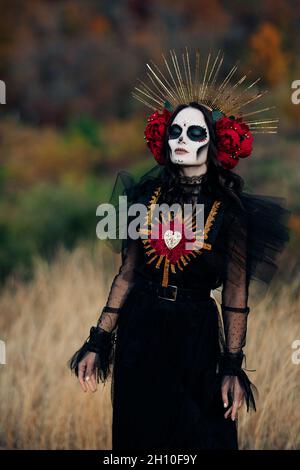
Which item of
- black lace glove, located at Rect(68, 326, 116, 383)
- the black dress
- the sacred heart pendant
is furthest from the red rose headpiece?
black lace glove, located at Rect(68, 326, 116, 383)

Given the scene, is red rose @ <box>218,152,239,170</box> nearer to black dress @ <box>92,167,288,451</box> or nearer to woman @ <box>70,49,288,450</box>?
woman @ <box>70,49,288,450</box>

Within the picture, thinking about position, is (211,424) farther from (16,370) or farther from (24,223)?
(24,223)

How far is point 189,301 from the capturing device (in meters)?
3.00

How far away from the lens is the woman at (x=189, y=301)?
117 inches

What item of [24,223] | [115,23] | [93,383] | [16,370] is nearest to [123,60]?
[115,23]

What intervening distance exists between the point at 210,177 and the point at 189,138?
19 cm

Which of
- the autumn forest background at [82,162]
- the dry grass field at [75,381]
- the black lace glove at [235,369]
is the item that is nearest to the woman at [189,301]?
the black lace glove at [235,369]

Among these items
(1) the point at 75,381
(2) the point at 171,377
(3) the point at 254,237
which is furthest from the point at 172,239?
(1) the point at 75,381

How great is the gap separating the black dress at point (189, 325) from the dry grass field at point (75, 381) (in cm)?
114

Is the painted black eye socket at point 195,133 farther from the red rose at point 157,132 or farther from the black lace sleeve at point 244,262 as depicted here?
the black lace sleeve at point 244,262

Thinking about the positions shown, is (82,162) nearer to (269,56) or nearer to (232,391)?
(269,56)

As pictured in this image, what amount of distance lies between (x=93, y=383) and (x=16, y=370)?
2052 millimetres

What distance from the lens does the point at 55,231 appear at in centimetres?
971

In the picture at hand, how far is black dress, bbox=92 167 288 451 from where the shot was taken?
2.97 meters
